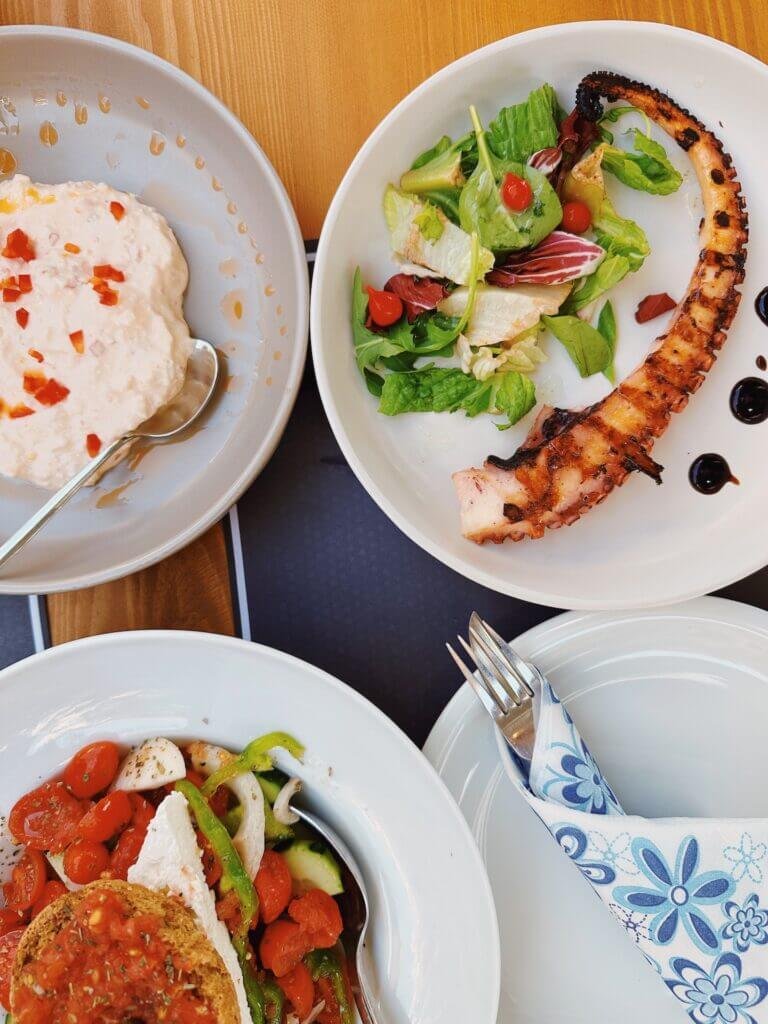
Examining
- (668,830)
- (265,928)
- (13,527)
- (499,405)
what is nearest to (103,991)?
(265,928)

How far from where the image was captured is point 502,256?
1244mm

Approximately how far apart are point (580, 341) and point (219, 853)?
3.14ft

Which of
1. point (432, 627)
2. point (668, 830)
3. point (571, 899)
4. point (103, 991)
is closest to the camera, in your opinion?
point (103, 991)

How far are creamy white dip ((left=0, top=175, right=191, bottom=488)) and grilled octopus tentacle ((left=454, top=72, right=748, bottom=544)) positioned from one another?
554 millimetres

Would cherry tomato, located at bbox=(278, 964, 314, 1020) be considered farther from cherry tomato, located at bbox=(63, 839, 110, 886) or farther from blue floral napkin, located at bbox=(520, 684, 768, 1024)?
blue floral napkin, located at bbox=(520, 684, 768, 1024)

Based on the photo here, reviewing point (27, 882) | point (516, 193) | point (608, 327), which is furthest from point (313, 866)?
point (516, 193)

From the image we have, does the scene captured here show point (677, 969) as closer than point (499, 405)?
Yes

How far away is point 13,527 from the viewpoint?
1.27 m

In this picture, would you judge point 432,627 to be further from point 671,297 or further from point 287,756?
point 671,297

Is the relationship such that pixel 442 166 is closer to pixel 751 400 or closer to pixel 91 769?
pixel 751 400

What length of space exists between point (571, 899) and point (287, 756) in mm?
522

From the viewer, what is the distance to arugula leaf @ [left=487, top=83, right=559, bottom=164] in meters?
1.19

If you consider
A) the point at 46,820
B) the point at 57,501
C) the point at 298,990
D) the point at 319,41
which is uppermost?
the point at 319,41

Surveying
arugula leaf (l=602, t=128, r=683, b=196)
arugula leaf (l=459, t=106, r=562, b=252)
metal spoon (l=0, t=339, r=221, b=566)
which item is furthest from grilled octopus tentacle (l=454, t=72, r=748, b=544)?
metal spoon (l=0, t=339, r=221, b=566)
